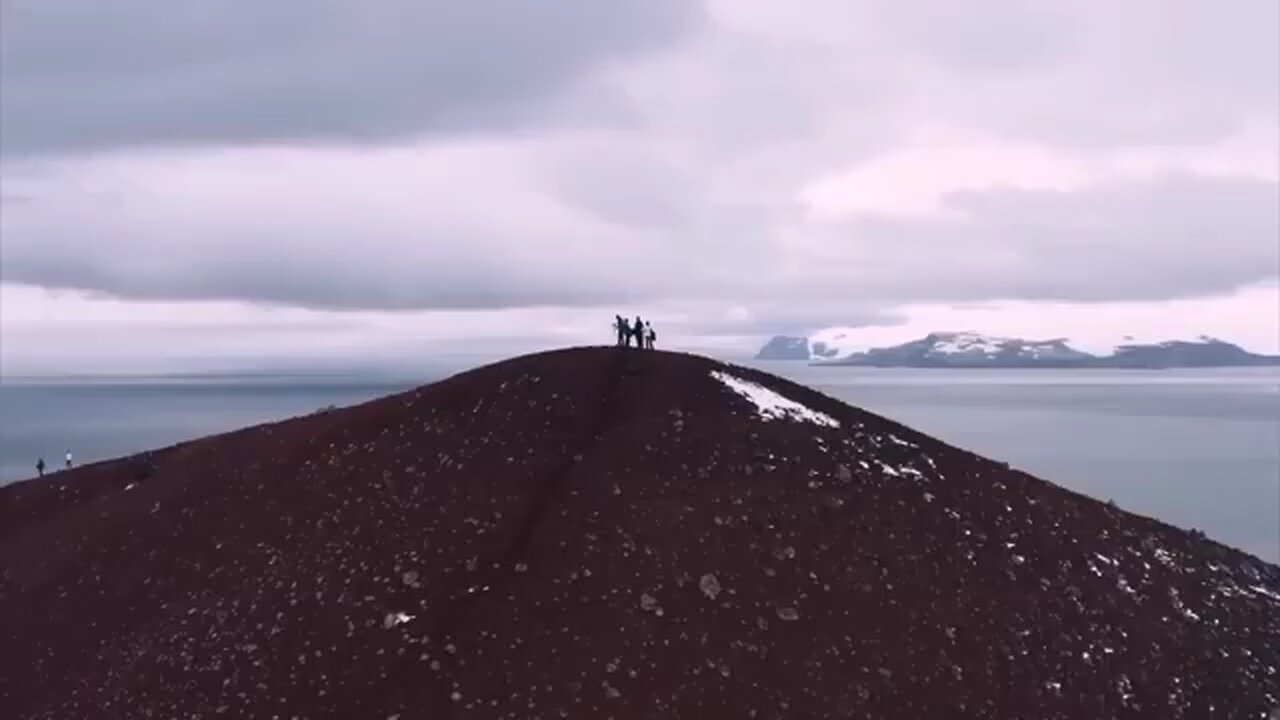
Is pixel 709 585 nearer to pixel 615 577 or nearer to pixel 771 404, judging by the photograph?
pixel 615 577

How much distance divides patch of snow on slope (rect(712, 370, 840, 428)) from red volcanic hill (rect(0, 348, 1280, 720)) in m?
0.15

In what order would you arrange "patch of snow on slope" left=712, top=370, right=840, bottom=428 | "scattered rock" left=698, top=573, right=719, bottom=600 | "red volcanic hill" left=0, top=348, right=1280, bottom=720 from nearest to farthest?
"red volcanic hill" left=0, top=348, right=1280, bottom=720 → "scattered rock" left=698, top=573, right=719, bottom=600 → "patch of snow on slope" left=712, top=370, right=840, bottom=428

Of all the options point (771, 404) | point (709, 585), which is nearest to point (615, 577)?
point (709, 585)

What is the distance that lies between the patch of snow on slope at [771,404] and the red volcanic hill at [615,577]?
15cm

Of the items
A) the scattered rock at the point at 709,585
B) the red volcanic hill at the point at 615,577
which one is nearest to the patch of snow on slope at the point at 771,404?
the red volcanic hill at the point at 615,577

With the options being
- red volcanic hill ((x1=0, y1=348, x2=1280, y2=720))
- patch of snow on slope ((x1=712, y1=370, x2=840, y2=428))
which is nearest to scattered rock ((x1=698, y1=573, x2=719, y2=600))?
red volcanic hill ((x1=0, y1=348, x2=1280, y2=720))

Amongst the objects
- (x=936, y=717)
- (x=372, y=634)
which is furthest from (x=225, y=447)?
(x=936, y=717)

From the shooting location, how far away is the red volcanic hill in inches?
1008

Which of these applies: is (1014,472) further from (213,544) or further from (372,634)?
(213,544)

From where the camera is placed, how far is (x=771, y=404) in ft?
125

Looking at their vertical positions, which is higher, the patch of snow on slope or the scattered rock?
the patch of snow on slope

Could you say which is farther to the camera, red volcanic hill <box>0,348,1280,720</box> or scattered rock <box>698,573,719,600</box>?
scattered rock <box>698,573,719,600</box>

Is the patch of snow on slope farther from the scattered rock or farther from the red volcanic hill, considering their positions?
the scattered rock

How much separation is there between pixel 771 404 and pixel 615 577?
1187 centimetres
